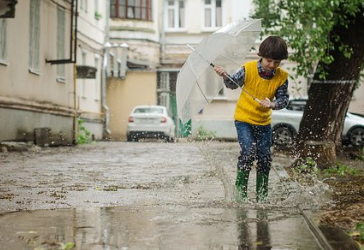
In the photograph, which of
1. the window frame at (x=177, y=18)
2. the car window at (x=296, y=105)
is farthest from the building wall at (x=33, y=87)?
the window frame at (x=177, y=18)

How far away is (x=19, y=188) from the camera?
9.92m

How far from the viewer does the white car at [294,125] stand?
28516mm

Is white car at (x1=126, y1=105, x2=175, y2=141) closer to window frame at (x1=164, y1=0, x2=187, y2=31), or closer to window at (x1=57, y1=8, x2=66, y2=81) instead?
window at (x1=57, y1=8, x2=66, y2=81)

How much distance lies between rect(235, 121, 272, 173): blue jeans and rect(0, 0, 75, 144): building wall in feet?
43.3

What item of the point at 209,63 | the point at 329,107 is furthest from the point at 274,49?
the point at 329,107

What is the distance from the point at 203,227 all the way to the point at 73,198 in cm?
280

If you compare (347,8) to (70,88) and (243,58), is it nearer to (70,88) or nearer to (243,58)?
(243,58)

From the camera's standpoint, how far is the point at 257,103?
25.7ft

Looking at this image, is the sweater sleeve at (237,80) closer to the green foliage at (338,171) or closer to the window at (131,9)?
the green foliage at (338,171)

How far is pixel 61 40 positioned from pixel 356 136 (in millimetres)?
10735

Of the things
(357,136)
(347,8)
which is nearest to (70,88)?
(357,136)

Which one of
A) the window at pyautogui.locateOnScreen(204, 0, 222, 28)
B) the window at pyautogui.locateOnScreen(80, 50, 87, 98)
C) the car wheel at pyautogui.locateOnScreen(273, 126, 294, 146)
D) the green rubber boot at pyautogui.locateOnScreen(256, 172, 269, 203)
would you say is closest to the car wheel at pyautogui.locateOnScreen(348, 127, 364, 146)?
the car wheel at pyautogui.locateOnScreen(273, 126, 294, 146)

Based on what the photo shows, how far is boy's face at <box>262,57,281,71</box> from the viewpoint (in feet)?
24.8

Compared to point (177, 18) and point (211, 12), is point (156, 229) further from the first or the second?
point (177, 18)
